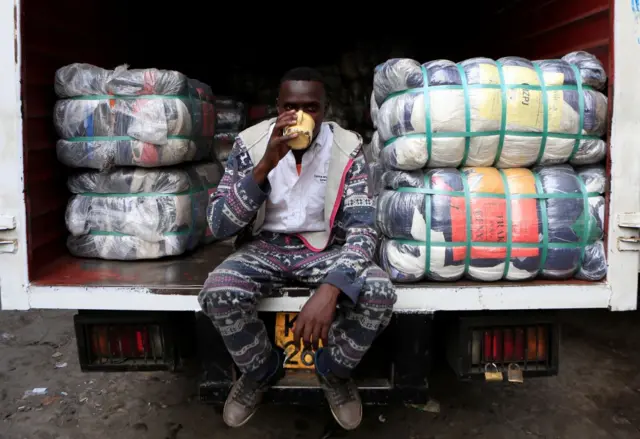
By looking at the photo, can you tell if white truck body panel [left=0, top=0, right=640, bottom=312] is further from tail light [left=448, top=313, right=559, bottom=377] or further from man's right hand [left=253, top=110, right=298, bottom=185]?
man's right hand [left=253, top=110, right=298, bottom=185]

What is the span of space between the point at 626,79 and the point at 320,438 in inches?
71.8

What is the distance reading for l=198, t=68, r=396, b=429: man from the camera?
1807mm

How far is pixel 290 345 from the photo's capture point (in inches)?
77.5

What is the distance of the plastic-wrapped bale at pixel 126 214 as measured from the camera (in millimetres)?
2354

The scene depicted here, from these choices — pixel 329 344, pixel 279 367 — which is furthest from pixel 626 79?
pixel 279 367

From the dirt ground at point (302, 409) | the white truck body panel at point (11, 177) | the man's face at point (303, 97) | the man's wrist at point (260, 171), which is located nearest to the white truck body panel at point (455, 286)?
the white truck body panel at point (11, 177)

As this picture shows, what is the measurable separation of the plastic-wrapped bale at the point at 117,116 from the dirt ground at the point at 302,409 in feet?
3.83

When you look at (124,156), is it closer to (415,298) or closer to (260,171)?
(260,171)

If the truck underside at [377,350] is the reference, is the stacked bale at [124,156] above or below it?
above

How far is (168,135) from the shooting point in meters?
2.35

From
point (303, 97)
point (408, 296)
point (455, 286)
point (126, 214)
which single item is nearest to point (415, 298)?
point (408, 296)

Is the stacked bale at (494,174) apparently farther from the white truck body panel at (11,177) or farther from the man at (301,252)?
the white truck body panel at (11,177)

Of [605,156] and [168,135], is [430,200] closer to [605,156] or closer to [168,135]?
[605,156]

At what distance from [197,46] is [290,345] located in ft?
12.0
